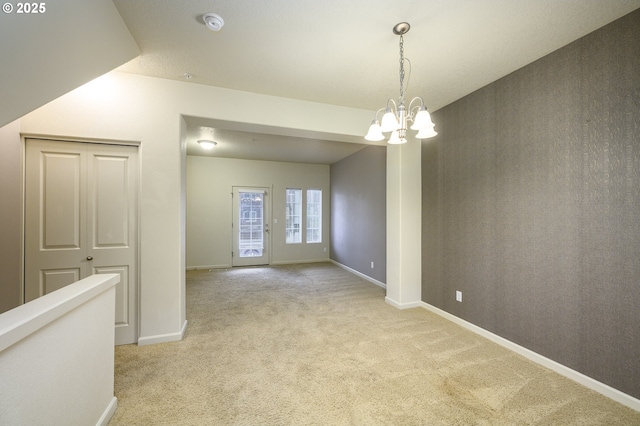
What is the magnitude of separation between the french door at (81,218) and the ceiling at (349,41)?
38.9 inches

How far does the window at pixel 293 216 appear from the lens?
689cm

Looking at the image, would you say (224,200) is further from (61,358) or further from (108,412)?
(61,358)

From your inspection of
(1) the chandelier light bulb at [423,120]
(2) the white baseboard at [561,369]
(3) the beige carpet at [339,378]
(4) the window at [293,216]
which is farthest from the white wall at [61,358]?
(4) the window at [293,216]

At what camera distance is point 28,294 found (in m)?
2.37

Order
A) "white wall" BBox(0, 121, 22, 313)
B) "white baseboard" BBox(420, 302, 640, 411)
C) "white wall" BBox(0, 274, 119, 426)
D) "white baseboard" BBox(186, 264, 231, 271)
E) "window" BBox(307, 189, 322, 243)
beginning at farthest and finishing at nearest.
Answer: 1. "window" BBox(307, 189, 322, 243)
2. "white baseboard" BBox(186, 264, 231, 271)
3. "white wall" BBox(0, 121, 22, 313)
4. "white baseboard" BBox(420, 302, 640, 411)
5. "white wall" BBox(0, 274, 119, 426)

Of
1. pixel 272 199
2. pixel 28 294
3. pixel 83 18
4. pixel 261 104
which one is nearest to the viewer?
pixel 83 18

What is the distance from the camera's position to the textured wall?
5.92 feet

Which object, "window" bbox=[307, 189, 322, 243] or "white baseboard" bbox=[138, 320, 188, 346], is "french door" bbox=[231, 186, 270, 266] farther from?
"white baseboard" bbox=[138, 320, 188, 346]

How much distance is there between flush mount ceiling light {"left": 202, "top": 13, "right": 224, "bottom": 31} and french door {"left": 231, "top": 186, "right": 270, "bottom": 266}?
189 inches

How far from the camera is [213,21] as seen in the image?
181 cm

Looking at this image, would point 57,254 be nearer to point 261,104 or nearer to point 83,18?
point 83,18

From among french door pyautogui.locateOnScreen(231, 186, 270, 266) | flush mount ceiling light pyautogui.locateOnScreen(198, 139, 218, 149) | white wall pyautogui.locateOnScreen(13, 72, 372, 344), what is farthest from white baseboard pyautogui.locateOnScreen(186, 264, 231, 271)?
white wall pyautogui.locateOnScreen(13, 72, 372, 344)

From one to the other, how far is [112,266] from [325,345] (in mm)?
2362

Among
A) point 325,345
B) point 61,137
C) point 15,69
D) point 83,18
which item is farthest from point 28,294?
point 325,345
